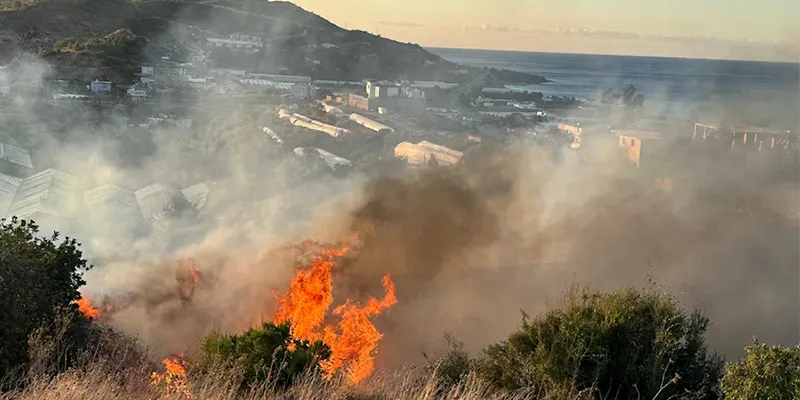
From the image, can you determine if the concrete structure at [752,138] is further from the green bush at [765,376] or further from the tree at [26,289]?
the tree at [26,289]

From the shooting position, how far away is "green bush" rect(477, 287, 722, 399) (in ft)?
23.6

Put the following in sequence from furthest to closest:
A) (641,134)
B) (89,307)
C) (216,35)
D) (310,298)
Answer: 1. (216,35)
2. (641,134)
3. (310,298)
4. (89,307)

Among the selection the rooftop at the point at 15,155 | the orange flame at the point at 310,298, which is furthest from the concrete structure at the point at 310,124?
the orange flame at the point at 310,298

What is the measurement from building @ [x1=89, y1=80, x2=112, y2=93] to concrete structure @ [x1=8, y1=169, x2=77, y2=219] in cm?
563

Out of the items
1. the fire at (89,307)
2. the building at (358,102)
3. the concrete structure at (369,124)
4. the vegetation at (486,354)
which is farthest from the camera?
the building at (358,102)

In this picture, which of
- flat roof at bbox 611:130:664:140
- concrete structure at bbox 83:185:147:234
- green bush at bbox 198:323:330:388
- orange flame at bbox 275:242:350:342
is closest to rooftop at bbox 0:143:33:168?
concrete structure at bbox 83:185:147:234

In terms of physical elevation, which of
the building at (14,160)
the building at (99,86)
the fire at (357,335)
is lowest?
the fire at (357,335)

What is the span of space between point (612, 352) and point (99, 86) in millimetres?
26653

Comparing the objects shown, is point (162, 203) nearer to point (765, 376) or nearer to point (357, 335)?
point (357, 335)

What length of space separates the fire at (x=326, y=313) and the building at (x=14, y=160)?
46.1 ft

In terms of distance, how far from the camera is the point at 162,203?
72.5 ft

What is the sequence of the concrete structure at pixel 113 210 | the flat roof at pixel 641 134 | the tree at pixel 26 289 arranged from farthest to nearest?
the flat roof at pixel 641 134 → the concrete structure at pixel 113 210 → the tree at pixel 26 289

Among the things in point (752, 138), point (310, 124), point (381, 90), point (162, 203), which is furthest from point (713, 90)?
point (162, 203)

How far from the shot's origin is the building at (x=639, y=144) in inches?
1005
